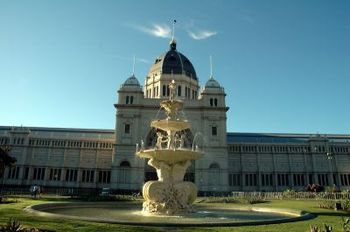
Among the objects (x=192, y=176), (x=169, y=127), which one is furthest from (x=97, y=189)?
(x=169, y=127)

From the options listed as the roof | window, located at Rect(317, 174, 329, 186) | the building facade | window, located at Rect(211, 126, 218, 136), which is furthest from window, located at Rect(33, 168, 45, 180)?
window, located at Rect(317, 174, 329, 186)

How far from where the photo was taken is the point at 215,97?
228 ft

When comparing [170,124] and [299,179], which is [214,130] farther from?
[170,124]

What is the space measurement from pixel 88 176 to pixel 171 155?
54818mm

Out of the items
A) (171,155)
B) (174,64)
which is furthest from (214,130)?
(171,155)

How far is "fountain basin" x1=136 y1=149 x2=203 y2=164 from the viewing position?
71.6ft

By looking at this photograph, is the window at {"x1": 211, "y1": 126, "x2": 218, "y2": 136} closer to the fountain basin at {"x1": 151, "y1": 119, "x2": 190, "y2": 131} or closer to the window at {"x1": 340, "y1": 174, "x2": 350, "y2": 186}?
the window at {"x1": 340, "y1": 174, "x2": 350, "y2": 186}

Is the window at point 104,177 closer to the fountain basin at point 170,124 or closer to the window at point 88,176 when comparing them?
the window at point 88,176

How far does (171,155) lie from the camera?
22094 millimetres

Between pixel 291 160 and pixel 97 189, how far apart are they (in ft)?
148

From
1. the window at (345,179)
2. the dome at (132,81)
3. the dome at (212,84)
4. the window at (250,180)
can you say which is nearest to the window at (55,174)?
the dome at (132,81)

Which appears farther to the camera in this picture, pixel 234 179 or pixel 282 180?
pixel 282 180

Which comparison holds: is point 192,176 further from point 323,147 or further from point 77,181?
point 323,147

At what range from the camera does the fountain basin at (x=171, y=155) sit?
21.8 meters
